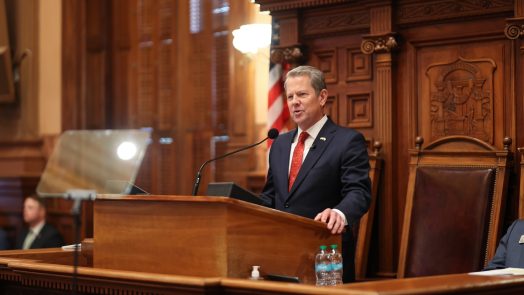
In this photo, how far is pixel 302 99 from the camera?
366cm

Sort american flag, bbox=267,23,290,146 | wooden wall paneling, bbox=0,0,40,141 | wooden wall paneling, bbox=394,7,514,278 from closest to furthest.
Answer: wooden wall paneling, bbox=394,7,514,278
american flag, bbox=267,23,290,146
wooden wall paneling, bbox=0,0,40,141

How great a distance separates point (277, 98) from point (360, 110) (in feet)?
2.35

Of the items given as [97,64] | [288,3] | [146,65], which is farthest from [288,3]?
[97,64]

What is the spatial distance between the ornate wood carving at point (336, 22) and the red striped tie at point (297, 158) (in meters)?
1.79

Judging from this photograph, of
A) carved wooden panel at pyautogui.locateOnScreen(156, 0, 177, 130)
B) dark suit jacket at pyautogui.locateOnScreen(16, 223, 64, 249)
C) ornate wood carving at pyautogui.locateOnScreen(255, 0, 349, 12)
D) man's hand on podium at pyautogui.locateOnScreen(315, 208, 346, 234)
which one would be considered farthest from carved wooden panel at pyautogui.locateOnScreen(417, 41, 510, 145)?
dark suit jacket at pyautogui.locateOnScreen(16, 223, 64, 249)

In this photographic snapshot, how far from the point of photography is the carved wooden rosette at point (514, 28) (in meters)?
4.61

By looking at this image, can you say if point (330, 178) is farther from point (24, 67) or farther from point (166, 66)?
point (24, 67)

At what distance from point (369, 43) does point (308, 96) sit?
5.55 feet

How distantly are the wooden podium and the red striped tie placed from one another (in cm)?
50

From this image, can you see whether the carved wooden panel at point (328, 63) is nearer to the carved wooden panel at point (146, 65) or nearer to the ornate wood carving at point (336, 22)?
the ornate wood carving at point (336, 22)

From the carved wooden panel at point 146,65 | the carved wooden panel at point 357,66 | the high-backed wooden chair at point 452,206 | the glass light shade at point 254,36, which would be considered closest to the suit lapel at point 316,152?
the high-backed wooden chair at point 452,206

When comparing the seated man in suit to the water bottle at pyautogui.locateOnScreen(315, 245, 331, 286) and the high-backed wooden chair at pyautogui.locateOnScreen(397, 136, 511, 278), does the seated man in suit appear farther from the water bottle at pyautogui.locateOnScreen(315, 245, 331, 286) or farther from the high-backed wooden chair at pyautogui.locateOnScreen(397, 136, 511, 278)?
the water bottle at pyautogui.locateOnScreen(315, 245, 331, 286)

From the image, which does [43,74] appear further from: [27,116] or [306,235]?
[306,235]

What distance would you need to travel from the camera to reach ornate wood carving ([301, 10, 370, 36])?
17.6 feet
